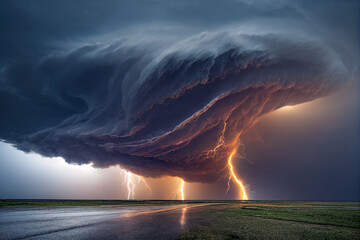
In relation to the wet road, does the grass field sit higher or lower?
lower

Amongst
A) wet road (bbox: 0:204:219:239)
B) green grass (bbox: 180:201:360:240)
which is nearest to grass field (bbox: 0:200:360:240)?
green grass (bbox: 180:201:360:240)

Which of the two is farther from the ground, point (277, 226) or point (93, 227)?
point (93, 227)

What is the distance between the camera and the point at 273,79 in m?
25.8

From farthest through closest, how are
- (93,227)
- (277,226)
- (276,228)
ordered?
(277,226) → (276,228) → (93,227)

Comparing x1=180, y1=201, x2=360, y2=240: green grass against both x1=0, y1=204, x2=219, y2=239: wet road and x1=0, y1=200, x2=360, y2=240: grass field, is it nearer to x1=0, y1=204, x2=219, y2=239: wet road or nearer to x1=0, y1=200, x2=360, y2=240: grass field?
x1=0, y1=200, x2=360, y2=240: grass field

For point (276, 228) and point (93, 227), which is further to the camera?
point (276, 228)

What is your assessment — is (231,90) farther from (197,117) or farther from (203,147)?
(203,147)

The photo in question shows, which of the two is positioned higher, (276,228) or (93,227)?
(93,227)

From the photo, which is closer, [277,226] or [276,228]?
[276,228]

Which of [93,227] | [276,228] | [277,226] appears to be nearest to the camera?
[93,227]

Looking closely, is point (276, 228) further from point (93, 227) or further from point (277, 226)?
point (93, 227)

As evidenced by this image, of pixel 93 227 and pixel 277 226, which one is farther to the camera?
pixel 277 226

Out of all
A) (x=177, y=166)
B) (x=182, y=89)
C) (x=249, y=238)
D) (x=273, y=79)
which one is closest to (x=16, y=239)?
(x=249, y=238)

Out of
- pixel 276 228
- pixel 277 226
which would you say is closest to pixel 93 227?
pixel 276 228
